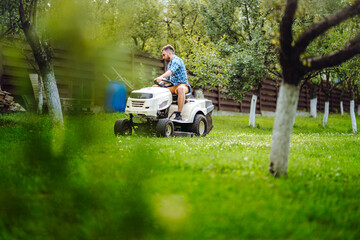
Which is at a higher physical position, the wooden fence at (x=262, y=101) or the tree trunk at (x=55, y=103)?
the wooden fence at (x=262, y=101)

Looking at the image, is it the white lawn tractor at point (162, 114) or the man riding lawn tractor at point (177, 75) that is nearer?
the white lawn tractor at point (162, 114)

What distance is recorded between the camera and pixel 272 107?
84.2 ft

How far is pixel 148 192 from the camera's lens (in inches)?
57.1

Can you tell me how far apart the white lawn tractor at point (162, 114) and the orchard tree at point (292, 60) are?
12.1 feet

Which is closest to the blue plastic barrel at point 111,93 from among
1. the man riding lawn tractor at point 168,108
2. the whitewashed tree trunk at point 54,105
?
the whitewashed tree trunk at point 54,105

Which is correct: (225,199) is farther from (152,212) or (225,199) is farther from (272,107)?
(272,107)

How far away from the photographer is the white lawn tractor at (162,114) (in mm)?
8227

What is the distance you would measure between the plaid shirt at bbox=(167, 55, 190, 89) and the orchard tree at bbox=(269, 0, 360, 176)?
15.1ft

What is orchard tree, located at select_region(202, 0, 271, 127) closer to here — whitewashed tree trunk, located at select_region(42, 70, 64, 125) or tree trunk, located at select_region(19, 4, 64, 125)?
tree trunk, located at select_region(19, 4, 64, 125)

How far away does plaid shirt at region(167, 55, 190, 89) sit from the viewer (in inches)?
341

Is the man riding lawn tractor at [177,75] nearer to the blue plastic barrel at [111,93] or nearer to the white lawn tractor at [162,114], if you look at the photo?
the white lawn tractor at [162,114]

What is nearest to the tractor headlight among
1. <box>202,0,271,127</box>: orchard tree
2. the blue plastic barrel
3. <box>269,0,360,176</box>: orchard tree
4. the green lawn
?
the green lawn

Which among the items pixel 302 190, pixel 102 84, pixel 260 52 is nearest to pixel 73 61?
pixel 102 84

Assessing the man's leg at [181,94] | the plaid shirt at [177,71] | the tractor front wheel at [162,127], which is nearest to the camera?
the tractor front wheel at [162,127]
